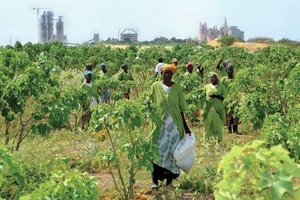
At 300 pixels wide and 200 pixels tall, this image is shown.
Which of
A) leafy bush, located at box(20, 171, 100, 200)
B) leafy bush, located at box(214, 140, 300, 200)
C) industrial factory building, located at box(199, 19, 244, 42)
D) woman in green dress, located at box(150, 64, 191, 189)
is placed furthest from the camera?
industrial factory building, located at box(199, 19, 244, 42)

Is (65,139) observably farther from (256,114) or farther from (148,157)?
(148,157)

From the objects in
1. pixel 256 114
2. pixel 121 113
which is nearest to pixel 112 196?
pixel 121 113

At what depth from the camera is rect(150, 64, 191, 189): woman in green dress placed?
7441mm

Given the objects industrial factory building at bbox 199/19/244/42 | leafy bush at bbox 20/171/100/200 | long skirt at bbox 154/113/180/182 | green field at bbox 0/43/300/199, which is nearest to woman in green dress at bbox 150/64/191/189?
long skirt at bbox 154/113/180/182

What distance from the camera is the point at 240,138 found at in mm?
12336

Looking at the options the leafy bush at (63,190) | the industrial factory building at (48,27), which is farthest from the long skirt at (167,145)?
the industrial factory building at (48,27)

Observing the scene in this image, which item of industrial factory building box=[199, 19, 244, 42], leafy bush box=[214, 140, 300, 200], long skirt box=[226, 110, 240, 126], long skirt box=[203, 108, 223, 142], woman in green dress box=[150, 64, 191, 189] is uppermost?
industrial factory building box=[199, 19, 244, 42]

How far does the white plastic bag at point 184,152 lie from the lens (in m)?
7.52

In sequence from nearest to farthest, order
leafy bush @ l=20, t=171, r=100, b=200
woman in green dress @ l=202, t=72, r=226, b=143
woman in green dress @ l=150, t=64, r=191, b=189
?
leafy bush @ l=20, t=171, r=100, b=200, woman in green dress @ l=150, t=64, r=191, b=189, woman in green dress @ l=202, t=72, r=226, b=143

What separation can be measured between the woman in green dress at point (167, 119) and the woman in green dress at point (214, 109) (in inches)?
119

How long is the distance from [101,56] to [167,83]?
1824 centimetres

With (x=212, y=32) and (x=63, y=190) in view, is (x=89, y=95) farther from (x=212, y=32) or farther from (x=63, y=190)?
(x=212, y=32)

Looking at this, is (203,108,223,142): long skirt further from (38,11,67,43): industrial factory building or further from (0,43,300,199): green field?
(38,11,67,43): industrial factory building

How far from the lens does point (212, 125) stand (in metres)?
10.8
